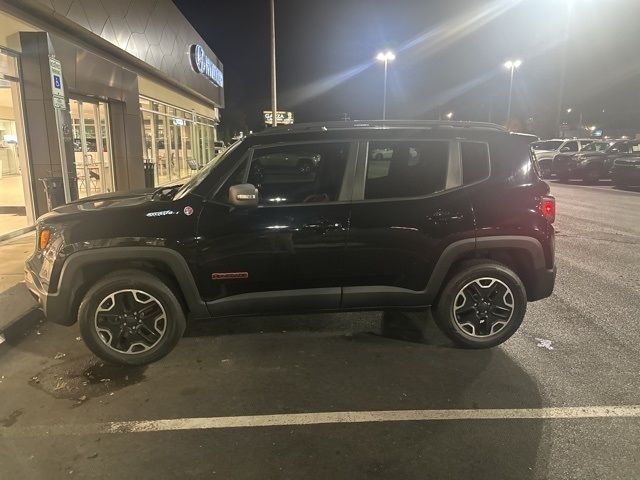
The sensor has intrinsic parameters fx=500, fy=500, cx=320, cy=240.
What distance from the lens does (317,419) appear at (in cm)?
328

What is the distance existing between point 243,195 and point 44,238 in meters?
1.70

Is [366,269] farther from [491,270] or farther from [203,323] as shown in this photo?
[203,323]

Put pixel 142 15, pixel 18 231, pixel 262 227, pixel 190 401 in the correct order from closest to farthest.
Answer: pixel 190 401 < pixel 262 227 < pixel 18 231 < pixel 142 15

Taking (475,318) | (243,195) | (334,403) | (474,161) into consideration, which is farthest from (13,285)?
(474,161)

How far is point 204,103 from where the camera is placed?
1163 inches

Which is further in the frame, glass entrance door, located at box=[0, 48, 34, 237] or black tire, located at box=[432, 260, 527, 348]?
glass entrance door, located at box=[0, 48, 34, 237]

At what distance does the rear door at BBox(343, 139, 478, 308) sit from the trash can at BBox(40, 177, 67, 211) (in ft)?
22.0

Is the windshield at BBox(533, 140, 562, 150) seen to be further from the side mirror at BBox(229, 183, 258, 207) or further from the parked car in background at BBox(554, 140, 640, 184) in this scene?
the side mirror at BBox(229, 183, 258, 207)

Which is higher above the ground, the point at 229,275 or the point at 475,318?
the point at 229,275

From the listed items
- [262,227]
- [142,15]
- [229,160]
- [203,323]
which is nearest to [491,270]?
[262,227]

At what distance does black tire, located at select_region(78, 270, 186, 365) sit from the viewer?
→ 393cm

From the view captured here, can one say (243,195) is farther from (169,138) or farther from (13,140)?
(169,138)

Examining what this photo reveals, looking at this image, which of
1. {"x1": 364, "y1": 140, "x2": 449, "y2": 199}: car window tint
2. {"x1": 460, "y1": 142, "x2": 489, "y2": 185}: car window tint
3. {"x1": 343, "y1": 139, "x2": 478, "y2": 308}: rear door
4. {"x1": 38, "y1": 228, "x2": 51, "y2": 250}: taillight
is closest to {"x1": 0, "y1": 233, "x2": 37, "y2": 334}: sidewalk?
{"x1": 38, "y1": 228, "x2": 51, "y2": 250}: taillight

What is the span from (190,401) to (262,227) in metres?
1.39
